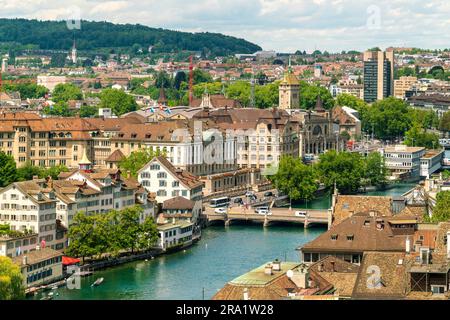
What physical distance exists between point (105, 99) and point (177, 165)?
96.0ft

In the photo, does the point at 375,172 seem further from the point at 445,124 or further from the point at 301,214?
the point at 445,124

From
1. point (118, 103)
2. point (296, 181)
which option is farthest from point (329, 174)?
point (118, 103)

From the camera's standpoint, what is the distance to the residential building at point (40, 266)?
20891mm

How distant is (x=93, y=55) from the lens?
12938 cm

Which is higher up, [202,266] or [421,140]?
[421,140]

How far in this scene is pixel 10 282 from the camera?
1747cm

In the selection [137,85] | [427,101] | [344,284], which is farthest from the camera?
[137,85]

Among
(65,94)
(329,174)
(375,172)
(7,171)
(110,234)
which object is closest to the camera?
(110,234)

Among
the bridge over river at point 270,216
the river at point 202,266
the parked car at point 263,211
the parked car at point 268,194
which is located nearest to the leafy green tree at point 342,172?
the parked car at point 268,194

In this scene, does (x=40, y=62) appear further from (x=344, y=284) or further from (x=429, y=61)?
(x=344, y=284)

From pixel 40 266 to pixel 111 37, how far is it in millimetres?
109058

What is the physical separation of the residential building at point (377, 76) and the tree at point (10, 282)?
74.0 meters

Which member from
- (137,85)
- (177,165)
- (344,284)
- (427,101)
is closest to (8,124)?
(177,165)

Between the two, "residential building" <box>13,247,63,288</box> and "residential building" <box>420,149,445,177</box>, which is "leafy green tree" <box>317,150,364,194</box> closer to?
"residential building" <box>420,149,445,177</box>
